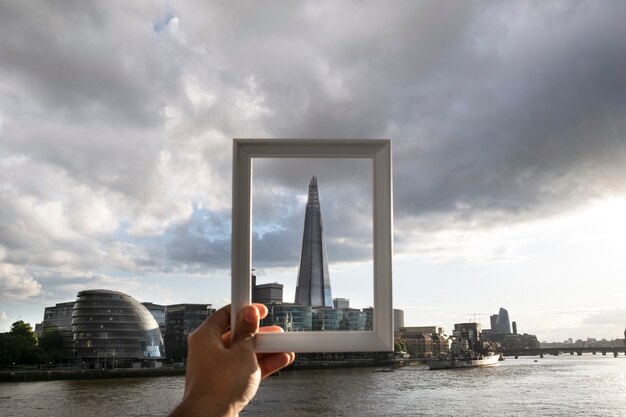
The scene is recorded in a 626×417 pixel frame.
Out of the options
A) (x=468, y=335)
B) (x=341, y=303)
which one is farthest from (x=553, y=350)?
(x=341, y=303)

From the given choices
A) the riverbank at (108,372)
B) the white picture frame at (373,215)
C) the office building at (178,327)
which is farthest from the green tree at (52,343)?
the white picture frame at (373,215)

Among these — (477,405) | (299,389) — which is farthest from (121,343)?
(477,405)

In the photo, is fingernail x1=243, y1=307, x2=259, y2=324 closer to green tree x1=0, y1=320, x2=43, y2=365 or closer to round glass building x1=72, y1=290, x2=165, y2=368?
green tree x1=0, y1=320, x2=43, y2=365

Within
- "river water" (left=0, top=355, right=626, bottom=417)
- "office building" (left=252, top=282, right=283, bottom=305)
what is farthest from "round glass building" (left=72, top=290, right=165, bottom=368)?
"office building" (left=252, top=282, right=283, bottom=305)

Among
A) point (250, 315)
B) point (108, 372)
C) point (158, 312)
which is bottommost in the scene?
point (108, 372)

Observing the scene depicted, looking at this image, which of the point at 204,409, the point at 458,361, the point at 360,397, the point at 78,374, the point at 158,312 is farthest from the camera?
the point at 158,312

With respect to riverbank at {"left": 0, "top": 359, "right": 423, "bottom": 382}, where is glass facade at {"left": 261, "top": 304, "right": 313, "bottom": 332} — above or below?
above

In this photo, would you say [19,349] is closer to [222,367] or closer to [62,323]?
[62,323]

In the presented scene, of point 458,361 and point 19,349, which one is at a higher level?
point 19,349

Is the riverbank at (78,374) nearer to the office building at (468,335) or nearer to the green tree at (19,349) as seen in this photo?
the green tree at (19,349)
